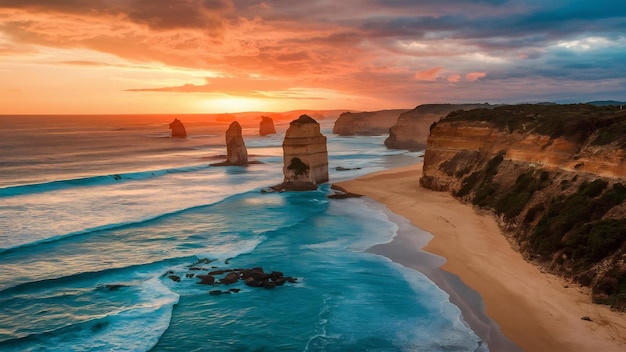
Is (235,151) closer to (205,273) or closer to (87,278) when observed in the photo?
(205,273)

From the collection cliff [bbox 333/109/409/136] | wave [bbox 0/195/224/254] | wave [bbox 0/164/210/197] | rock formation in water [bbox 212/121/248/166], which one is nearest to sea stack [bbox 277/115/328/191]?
wave [bbox 0/195/224/254]

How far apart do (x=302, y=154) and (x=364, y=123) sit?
127394 mm

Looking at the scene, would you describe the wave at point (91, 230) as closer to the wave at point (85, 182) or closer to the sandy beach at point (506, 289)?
the sandy beach at point (506, 289)

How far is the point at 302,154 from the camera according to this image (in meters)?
51.9

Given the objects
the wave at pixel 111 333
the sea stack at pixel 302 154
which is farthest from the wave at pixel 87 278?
the sea stack at pixel 302 154

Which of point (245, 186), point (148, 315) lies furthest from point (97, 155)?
point (148, 315)

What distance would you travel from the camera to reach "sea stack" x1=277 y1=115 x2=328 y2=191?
51.7 metres

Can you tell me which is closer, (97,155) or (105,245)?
(105,245)

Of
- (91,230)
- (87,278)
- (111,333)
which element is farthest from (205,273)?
(91,230)

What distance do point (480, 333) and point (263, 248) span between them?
52.3 feet

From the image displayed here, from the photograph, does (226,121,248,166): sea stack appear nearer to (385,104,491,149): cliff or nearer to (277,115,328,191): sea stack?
(277,115,328,191): sea stack

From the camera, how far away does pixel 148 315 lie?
2012 cm

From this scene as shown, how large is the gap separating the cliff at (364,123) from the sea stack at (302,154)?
12340 cm

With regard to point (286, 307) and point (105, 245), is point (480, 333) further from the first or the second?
point (105, 245)
